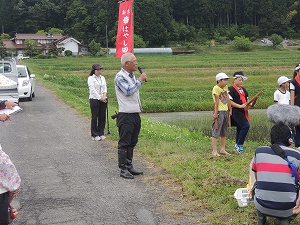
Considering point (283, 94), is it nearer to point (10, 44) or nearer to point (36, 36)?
point (36, 36)

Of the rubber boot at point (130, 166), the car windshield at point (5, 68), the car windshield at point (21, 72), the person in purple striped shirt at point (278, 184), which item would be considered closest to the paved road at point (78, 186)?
the rubber boot at point (130, 166)

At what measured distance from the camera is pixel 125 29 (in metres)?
9.03

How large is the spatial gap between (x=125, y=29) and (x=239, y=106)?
120 inches

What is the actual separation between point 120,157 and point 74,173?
0.84m

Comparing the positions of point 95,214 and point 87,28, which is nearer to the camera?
point 95,214

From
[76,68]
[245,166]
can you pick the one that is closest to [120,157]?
[245,166]

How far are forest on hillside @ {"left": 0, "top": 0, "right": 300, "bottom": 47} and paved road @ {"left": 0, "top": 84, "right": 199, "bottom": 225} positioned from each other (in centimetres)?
6788

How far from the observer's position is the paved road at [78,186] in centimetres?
464

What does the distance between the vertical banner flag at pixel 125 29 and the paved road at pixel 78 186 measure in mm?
2099

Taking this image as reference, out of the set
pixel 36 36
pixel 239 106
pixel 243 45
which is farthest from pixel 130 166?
pixel 36 36

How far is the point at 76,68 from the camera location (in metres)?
41.9

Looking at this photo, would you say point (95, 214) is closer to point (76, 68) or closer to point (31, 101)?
point (31, 101)

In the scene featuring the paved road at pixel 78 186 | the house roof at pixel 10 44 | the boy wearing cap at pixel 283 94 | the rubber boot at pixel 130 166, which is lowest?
the paved road at pixel 78 186

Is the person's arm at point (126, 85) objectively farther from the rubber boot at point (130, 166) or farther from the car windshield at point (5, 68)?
the car windshield at point (5, 68)
